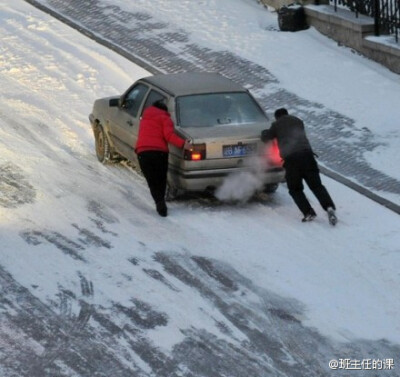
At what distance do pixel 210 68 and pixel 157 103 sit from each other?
6.92 metres

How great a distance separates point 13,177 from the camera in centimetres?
1603

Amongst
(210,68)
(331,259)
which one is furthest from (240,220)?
(210,68)

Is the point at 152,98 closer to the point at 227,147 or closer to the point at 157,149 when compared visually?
the point at 157,149

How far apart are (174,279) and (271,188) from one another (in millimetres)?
3409

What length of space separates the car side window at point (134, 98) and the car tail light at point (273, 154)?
2179mm

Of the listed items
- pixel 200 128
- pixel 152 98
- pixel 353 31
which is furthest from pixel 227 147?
pixel 353 31

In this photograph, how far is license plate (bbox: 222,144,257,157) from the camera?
14.6 m

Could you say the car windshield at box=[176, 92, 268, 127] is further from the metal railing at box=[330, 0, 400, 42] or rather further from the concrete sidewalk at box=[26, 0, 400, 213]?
the metal railing at box=[330, 0, 400, 42]

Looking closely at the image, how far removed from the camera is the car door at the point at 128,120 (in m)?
15.8

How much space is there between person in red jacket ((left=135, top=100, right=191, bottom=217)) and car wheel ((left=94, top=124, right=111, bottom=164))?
2057 millimetres

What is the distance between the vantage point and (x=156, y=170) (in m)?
14.6

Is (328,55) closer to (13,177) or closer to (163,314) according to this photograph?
(13,177)

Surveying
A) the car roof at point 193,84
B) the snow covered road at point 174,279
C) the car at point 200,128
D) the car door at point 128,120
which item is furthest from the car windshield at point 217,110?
the snow covered road at point 174,279

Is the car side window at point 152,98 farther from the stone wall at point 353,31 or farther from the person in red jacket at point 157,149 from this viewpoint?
the stone wall at point 353,31
